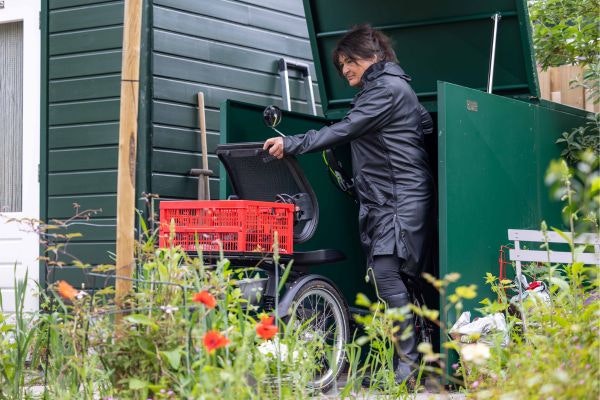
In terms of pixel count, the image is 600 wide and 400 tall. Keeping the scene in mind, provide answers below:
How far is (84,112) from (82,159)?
31 cm

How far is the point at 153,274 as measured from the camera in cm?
359

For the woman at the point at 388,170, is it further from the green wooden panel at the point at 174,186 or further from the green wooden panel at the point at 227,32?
the green wooden panel at the point at 227,32

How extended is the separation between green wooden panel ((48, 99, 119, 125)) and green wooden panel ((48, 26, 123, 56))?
1.18 ft

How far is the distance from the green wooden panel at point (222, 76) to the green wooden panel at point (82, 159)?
612 mm

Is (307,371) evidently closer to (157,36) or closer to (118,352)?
(118,352)

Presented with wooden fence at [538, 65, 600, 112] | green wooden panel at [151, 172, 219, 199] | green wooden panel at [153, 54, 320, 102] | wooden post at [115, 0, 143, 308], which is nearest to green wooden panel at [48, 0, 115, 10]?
green wooden panel at [153, 54, 320, 102]

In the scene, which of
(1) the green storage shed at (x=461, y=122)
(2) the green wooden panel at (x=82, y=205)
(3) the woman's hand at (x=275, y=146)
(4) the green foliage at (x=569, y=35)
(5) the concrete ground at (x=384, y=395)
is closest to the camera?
(5) the concrete ground at (x=384, y=395)

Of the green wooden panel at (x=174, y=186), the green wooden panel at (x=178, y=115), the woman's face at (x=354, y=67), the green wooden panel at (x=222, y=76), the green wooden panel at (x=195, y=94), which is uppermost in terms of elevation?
the green wooden panel at (x=222, y=76)

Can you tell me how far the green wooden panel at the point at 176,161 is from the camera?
6.91 metres

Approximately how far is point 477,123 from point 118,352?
8.80ft

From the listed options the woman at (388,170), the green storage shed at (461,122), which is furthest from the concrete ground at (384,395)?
the green storage shed at (461,122)

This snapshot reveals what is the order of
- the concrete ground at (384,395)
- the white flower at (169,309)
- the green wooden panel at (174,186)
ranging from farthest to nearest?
the green wooden panel at (174,186) → the concrete ground at (384,395) → the white flower at (169,309)

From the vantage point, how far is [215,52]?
7477mm

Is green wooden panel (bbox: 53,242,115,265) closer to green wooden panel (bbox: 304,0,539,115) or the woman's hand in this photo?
green wooden panel (bbox: 304,0,539,115)
